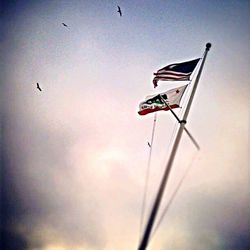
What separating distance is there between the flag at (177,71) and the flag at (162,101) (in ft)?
3.40

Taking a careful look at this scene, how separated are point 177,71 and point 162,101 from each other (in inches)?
105

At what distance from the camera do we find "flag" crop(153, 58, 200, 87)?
2005 centimetres

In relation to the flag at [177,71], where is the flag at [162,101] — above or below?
below

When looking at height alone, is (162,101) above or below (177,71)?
below

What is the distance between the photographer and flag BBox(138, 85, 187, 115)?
19375mm

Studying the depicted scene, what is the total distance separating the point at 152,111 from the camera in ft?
67.5

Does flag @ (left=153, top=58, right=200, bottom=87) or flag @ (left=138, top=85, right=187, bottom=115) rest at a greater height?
flag @ (left=153, top=58, right=200, bottom=87)

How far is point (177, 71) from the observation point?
20.4 m

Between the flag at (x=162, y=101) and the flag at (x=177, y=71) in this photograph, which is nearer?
the flag at (x=162, y=101)

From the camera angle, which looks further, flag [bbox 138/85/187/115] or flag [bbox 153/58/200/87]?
flag [bbox 153/58/200/87]

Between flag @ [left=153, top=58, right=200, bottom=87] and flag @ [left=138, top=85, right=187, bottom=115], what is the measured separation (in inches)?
40.8

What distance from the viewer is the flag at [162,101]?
63.6 ft

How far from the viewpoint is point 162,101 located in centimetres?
1961

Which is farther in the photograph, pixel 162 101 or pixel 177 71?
pixel 177 71
